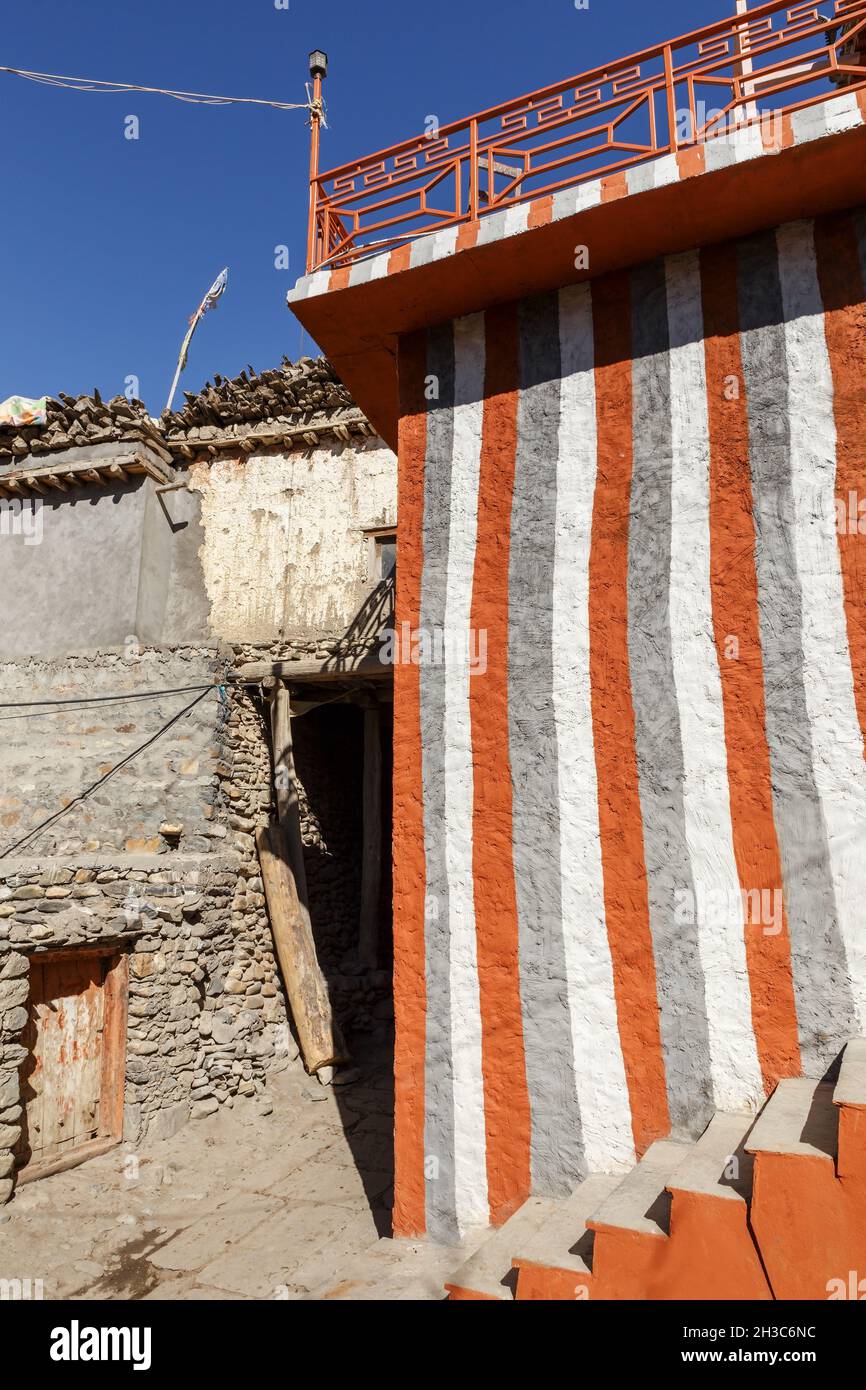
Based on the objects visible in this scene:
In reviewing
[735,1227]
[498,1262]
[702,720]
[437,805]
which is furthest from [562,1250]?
[702,720]

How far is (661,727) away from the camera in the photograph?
4375 mm

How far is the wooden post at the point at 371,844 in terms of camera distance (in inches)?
424

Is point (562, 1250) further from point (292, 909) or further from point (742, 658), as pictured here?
point (292, 909)

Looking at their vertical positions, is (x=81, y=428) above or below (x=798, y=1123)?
above

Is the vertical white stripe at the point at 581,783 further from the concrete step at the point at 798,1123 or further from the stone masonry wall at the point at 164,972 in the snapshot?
→ the stone masonry wall at the point at 164,972

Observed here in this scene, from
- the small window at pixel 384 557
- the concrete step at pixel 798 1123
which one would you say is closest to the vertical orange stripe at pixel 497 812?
the concrete step at pixel 798 1123

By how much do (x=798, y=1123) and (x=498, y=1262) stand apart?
4.94ft

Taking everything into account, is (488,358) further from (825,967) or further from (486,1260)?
(486,1260)

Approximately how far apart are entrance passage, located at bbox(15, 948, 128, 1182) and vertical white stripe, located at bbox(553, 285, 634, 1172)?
196 inches

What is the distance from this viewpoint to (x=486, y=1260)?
12.3 feet

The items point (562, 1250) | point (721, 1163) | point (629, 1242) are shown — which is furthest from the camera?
point (562, 1250)

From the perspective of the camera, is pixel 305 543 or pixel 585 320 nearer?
pixel 585 320
